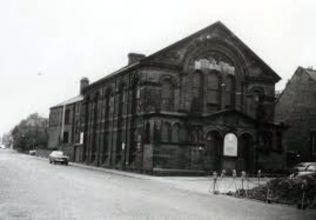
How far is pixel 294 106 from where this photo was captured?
53.5 metres

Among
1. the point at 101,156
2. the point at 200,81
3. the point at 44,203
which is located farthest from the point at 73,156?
the point at 44,203

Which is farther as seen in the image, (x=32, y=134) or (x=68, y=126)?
(x=32, y=134)

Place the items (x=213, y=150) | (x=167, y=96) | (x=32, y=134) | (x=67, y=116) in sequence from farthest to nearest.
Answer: (x=32, y=134), (x=67, y=116), (x=167, y=96), (x=213, y=150)

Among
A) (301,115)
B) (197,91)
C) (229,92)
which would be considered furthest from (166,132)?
(301,115)

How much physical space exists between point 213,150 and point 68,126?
42740 mm

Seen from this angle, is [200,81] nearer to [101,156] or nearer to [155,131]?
[155,131]

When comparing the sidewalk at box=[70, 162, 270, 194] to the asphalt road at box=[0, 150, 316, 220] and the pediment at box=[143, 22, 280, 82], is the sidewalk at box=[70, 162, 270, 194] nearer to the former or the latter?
the asphalt road at box=[0, 150, 316, 220]

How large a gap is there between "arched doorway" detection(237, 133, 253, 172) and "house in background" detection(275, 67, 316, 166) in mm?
8836

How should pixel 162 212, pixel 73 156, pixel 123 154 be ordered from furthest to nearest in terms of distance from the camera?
1. pixel 73 156
2. pixel 123 154
3. pixel 162 212

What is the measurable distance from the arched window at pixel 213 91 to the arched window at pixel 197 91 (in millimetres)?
718

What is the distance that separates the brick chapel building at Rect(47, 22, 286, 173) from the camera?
131 ft

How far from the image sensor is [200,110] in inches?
1683

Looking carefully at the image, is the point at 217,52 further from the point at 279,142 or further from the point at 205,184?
the point at 205,184

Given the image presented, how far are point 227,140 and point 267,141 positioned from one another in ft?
13.9
